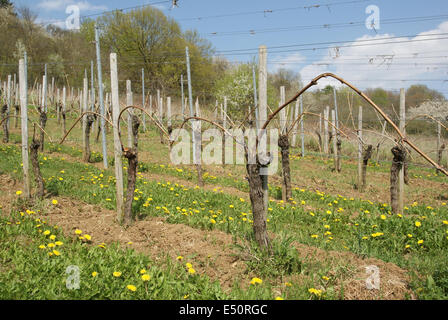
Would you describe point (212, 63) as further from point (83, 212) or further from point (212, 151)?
point (83, 212)

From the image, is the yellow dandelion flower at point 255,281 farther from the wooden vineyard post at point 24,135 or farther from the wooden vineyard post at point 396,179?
the wooden vineyard post at point 396,179

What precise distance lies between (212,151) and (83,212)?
32.7ft

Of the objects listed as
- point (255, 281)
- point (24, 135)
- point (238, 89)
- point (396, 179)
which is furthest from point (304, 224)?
point (238, 89)

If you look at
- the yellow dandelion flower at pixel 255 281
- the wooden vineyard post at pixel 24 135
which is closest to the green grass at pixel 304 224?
the yellow dandelion flower at pixel 255 281

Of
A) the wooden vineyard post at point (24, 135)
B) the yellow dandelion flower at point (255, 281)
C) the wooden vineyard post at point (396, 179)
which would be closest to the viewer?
the yellow dandelion flower at point (255, 281)

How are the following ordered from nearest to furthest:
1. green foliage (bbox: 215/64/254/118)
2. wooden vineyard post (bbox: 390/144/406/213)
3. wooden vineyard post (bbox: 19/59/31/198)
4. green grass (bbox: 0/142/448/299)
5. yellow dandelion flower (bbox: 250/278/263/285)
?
yellow dandelion flower (bbox: 250/278/263/285)
green grass (bbox: 0/142/448/299)
wooden vineyard post (bbox: 19/59/31/198)
wooden vineyard post (bbox: 390/144/406/213)
green foliage (bbox: 215/64/254/118)

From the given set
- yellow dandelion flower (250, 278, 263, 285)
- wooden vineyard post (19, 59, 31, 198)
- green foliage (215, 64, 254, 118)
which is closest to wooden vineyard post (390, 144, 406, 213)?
yellow dandelion flower (250, 278, 263, 285)

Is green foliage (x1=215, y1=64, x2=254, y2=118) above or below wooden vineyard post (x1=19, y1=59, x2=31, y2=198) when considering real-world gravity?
above

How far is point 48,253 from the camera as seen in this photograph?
344 cm

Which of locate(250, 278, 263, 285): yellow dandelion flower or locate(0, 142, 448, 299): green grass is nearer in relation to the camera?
locate(250, 278, 263, 285): yellow dandelion flower

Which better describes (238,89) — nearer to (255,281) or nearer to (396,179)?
(396,179)

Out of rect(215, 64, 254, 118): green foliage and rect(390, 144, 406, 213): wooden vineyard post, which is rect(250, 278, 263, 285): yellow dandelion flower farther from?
rect(215, 64, 254, 118): green foliage

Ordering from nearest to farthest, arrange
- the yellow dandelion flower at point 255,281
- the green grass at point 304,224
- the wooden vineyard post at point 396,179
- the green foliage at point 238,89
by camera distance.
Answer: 1. the yellow dandelion flower at point 255,281
2. the green grass at point 304,224
3. the wooden vineyard post at point 396,179
4. the green foliage at point 238,89

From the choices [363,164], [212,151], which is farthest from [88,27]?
[363,164]
